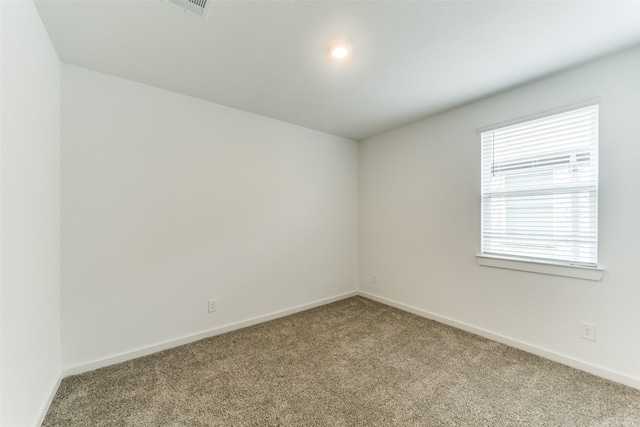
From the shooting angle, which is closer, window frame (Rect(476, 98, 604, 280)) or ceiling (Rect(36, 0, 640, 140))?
ceiling (Rect(36, 0, 640, 140))

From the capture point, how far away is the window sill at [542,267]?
1923 millimetres

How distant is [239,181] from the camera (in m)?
2.78

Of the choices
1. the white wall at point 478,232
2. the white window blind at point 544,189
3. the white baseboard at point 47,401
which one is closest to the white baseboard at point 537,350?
the white wall at point 478,232

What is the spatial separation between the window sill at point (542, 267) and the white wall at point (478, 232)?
2.0 inches

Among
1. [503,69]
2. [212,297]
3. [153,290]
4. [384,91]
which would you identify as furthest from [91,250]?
[503,69]

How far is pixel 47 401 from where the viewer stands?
62.6 inches

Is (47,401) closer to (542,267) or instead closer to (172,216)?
(172,216)

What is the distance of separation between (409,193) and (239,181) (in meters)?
2.04

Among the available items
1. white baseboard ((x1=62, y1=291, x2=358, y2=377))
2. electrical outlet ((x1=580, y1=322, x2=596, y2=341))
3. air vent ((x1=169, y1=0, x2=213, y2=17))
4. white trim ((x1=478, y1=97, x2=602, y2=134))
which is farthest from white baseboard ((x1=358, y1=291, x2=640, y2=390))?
air vent ((x1=169, y1=0, x2=213, y2=17))

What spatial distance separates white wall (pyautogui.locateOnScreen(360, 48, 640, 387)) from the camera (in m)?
1.81

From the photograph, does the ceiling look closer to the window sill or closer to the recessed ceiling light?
the recessed ceiling light

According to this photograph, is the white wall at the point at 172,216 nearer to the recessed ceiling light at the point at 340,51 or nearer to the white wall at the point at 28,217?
the white wall at the point at 28,217

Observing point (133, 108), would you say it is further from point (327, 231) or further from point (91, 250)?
point (327, 231)

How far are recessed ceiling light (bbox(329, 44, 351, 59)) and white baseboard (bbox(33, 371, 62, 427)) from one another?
9.29 ft
